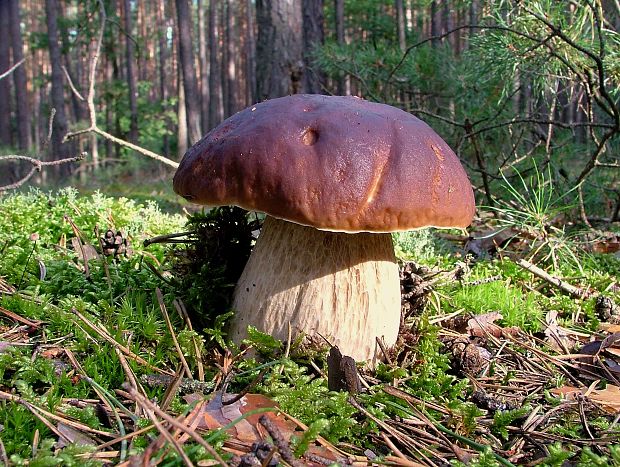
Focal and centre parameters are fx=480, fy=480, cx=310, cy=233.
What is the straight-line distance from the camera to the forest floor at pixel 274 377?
51.9 inches

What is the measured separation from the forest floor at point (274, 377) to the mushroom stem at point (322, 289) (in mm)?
104

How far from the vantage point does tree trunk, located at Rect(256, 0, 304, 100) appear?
16.8 ft

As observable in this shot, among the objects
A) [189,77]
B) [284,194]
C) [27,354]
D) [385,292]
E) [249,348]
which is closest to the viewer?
[284,194]

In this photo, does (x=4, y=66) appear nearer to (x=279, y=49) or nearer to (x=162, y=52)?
(x=279, y=49)

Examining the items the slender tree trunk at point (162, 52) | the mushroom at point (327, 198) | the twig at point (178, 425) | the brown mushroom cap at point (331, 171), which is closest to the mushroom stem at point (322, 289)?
the mushroom at point (327, 198)

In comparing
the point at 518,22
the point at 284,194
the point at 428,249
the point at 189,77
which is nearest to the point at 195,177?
the point at 284,194

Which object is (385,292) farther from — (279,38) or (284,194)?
(279,38)

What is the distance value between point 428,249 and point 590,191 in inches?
76.1

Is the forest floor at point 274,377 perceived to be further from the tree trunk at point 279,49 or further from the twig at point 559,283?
the tree trunk at point 279,49

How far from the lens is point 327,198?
156 centimetres

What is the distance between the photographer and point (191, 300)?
2102mm

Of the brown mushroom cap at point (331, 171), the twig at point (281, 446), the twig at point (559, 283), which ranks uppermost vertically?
the brown mushroom cap at point (331, 171)

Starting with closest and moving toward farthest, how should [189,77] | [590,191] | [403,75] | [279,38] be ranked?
[590,191], [403,75], [279,38], [189,77]

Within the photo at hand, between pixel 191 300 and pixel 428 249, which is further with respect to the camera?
pixel 428 249
